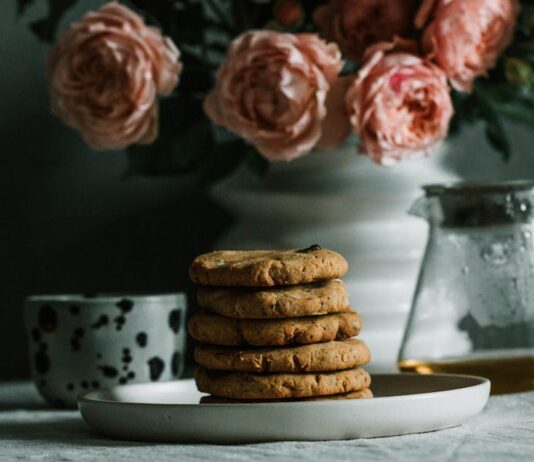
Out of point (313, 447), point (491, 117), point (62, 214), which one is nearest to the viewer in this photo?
point (313, 447)

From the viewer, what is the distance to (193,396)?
0.82 metres

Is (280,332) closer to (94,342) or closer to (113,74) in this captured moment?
(94,342)

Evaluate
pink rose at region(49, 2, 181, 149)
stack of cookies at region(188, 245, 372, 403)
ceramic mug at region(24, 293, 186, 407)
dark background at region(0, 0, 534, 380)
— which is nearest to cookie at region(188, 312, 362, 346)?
stack of cookies at region(188, 245, 372, 403)

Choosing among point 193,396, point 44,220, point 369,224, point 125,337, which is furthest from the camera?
point 44,220

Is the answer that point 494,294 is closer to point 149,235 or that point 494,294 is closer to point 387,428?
point 387,428

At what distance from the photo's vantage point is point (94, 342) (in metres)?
0.92

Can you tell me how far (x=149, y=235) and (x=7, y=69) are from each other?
0.26m

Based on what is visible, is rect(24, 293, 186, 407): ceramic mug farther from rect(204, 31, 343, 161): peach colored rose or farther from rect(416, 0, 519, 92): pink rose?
rect(416, 0, 519, 92): pink rose

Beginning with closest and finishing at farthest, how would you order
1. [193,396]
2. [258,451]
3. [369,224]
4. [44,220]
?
[258,451]
[193,396]
[369,224]
[44,220]

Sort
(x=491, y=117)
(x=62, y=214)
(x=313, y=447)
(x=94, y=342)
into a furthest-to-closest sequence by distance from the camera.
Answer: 1. (x=62, y=214)
2. (x=491, y=117)
3. (x=94, y=342)
4. (x=313, y=447)

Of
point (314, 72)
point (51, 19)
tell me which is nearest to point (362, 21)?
point (314, 72)

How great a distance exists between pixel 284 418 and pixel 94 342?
12.7 inches

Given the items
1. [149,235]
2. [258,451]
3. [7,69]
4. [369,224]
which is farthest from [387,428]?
[7,69]

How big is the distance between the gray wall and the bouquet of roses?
28 centimetres
